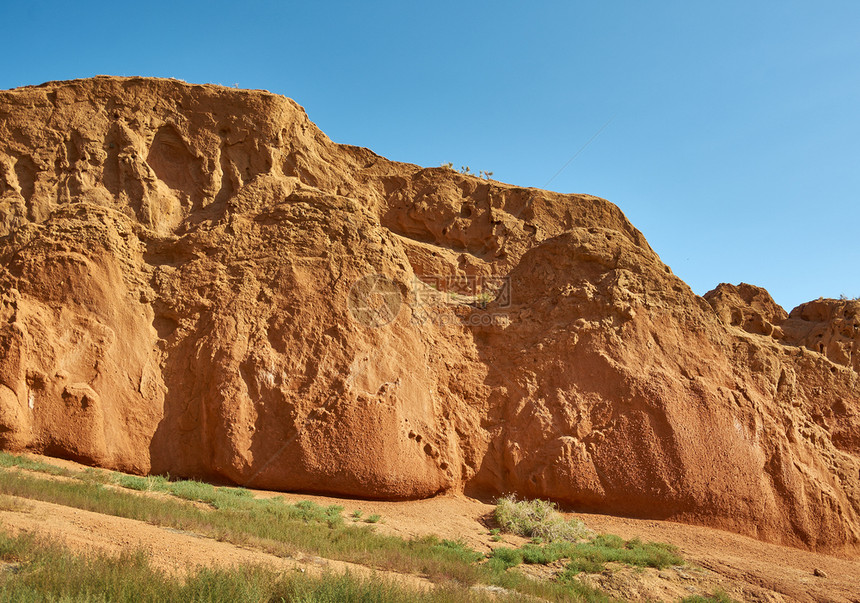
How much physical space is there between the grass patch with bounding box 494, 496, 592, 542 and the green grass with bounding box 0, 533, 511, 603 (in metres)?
4.55

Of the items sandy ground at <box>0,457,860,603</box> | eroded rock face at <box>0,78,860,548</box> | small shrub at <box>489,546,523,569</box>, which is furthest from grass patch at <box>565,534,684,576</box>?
eroded rock face at <box>0,78,860,548</box>

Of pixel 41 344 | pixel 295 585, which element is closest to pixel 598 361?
pixel 295 585

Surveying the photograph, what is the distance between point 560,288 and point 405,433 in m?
4.69

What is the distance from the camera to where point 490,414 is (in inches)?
475

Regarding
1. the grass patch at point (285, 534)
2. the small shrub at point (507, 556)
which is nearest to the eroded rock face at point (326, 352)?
the grass patch at point (285, 534)

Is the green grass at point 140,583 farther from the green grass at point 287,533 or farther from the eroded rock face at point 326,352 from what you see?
the eroded rock face at point 326,352

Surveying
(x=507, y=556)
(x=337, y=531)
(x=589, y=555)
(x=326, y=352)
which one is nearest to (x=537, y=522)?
(x=589, y=555)

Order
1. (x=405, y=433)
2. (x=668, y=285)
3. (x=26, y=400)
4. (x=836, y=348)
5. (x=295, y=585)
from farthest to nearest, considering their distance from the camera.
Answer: (x=836, y=348)
(x=668, y=285)
(x=405, y=433)
(x=26, y=400)
(x=295, y=585)

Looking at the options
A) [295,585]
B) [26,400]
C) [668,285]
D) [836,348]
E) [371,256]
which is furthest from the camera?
[836,348]

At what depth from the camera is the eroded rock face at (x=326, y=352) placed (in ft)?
34.3

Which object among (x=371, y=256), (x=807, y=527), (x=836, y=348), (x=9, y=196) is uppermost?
(x=9, y=196)

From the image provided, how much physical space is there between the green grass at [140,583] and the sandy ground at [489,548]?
→ 443 millimetres

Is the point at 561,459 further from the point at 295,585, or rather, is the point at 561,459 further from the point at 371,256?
the point at 295,585

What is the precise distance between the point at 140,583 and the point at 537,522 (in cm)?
676
